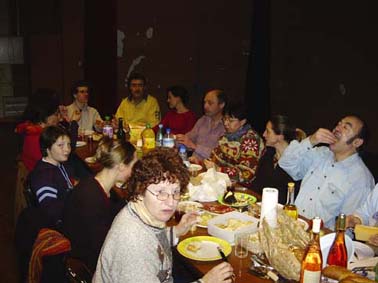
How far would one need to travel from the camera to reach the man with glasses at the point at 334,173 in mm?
2826

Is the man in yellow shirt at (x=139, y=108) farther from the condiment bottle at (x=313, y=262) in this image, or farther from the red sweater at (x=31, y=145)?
the condiment bottle at (x=313, y=262)

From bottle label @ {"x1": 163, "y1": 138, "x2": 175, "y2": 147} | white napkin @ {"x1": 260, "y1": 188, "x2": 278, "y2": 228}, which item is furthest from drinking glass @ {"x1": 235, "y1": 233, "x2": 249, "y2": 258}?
bottle label @ {"x1": 163, "y1": 138, "x2": 175, "y2": 147}

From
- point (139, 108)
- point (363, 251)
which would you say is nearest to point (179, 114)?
point (139, 108)

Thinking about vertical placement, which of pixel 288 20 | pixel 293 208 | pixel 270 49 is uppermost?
pixel 288 20

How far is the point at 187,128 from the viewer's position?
16.5 feet

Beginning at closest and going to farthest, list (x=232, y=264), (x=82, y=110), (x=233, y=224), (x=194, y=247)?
(x=232, y=264)
(x=194, y=247)
(x=233, y=224)
(x=82, y=110)

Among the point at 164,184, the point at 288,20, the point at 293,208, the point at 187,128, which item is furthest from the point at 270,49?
the point at 164,184

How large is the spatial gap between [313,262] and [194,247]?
2.13ft

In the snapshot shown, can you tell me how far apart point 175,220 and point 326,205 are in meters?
1.01

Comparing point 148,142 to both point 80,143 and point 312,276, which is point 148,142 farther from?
point 312,276

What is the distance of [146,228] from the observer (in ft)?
5.70

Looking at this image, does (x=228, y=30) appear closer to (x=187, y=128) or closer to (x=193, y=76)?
(x=193, y=76)

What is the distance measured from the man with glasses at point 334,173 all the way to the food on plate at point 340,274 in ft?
3.86

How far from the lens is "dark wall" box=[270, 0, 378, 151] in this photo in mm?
5906
